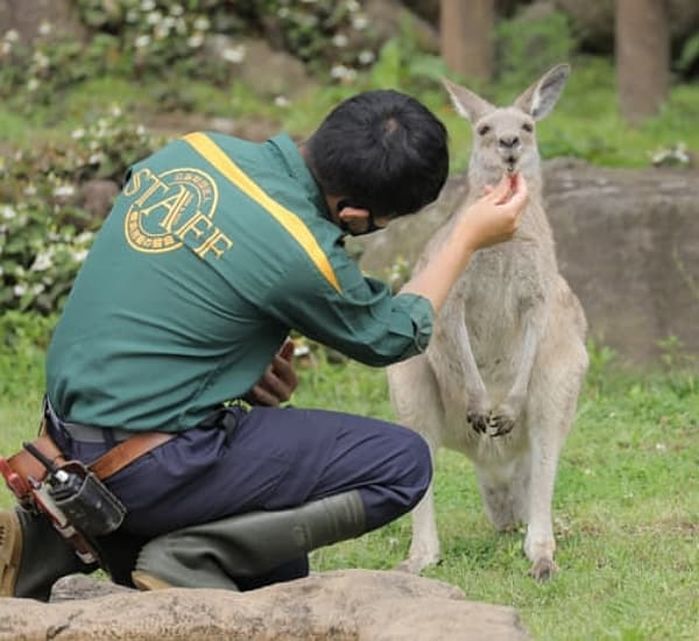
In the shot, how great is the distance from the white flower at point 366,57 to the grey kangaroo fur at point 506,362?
5636 millimetres

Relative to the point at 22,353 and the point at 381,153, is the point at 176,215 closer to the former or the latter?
the point at 381,153

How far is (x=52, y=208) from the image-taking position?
9.70 metres

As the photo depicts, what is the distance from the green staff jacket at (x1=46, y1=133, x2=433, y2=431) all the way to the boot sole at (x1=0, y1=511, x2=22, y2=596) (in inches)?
14.3

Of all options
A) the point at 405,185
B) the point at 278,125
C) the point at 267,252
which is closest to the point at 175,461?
the point at 267,252

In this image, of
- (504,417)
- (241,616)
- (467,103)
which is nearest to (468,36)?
(467,103)

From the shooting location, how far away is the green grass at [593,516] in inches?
207

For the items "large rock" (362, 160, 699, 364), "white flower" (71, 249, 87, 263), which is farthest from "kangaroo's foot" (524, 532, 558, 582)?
"white flower" (71, 249, 87, 263)

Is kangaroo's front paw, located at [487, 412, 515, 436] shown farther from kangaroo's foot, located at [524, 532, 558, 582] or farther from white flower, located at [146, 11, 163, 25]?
white flower, located at [146, 11, 163, 25]

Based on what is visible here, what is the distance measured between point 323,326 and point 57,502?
806 mm

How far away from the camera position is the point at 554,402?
6.21 meters

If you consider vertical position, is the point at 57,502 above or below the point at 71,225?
above

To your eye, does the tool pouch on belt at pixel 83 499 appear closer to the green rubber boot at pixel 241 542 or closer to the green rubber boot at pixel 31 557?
the green rubber boot at pixel 241 542

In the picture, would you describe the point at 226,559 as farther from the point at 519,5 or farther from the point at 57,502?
the point at 519,5

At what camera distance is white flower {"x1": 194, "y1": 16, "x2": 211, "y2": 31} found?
11852mm
